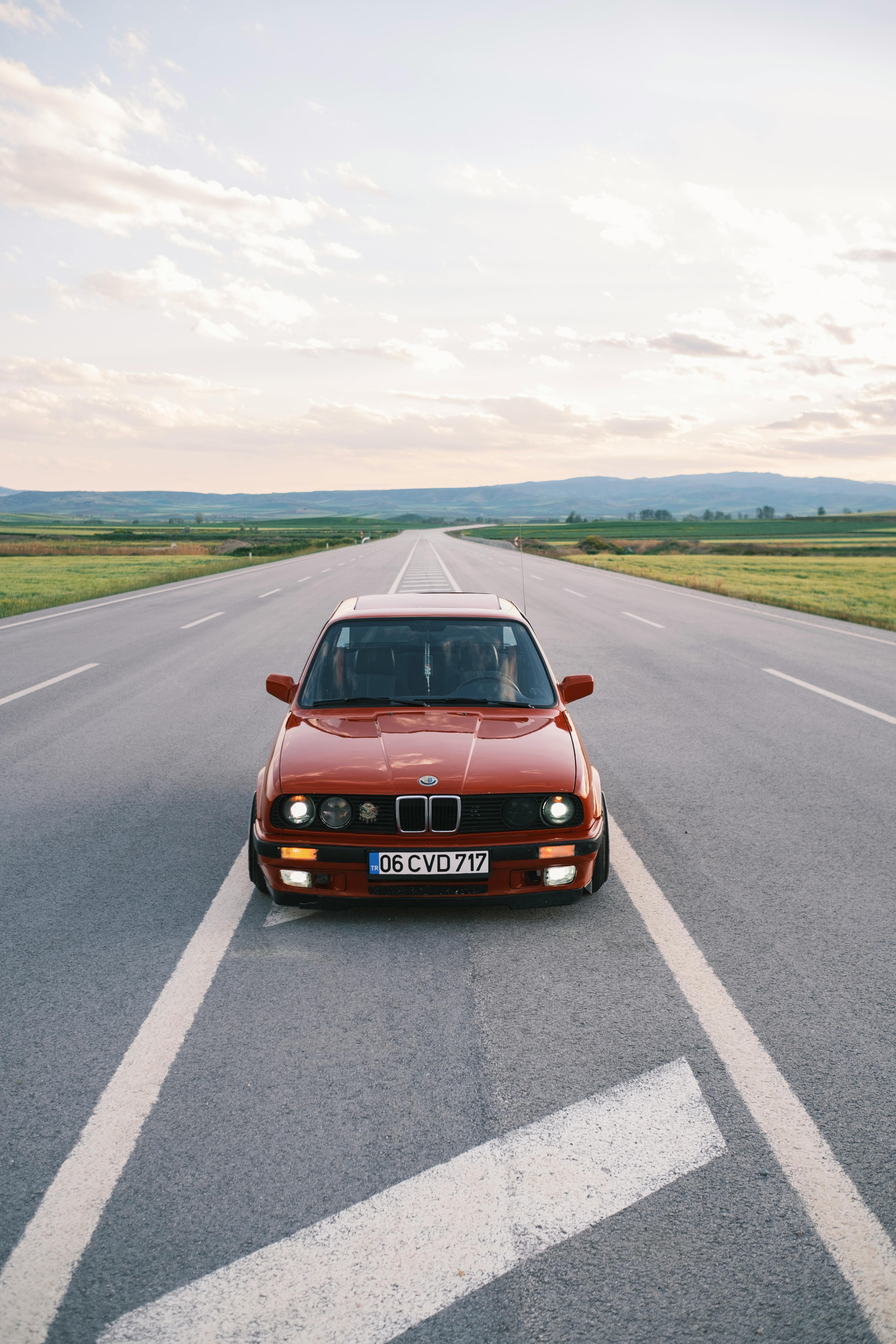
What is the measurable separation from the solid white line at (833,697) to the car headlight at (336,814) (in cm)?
650

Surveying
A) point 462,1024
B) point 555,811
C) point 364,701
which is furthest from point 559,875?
point 364,701

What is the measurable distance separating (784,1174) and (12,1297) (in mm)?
1997

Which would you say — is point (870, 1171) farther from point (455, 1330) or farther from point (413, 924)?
point (413, 924)

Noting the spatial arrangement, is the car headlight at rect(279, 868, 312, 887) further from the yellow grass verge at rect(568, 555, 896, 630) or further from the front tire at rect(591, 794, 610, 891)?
the yellow grass verge at rect(568, 555, 896, 630)

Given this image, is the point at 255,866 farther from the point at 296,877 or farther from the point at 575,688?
the point at 575,688

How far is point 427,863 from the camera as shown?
3984 millimetres

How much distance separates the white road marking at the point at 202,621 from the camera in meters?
16.1

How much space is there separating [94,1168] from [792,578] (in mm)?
38769

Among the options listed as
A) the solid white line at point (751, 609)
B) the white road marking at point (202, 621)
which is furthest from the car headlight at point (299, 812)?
the solid white line at point (751, 609)

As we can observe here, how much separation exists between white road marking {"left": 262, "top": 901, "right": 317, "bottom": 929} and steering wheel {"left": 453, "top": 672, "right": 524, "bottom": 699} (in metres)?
1.49

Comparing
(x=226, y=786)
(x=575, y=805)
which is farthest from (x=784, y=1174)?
(x=226, y=786)

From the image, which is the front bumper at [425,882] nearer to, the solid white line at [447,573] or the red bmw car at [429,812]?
the red bmw car at [429,812]

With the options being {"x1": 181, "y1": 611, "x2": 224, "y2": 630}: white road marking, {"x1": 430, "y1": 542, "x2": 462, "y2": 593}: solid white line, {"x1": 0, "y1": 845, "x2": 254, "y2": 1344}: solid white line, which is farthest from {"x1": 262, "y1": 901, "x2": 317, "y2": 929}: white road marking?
{"x1": 181, "y1": 611, "x2": 224, "y2": 630}: white road marking

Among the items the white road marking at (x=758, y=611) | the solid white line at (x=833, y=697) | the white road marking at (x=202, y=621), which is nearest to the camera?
the solid white line at (x=833, y=697)
